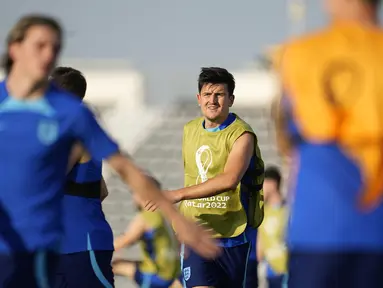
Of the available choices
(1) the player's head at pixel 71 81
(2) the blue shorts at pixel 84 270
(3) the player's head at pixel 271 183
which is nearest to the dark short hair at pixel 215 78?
(1) the player's head at pixel 71 81

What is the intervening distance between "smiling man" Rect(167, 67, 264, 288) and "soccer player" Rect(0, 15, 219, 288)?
392 cm

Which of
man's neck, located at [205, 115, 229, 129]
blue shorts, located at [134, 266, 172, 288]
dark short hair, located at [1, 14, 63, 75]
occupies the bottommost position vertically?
blue shorts, located at [134, 266, 172, 288]

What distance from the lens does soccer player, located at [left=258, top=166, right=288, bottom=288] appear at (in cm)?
1522

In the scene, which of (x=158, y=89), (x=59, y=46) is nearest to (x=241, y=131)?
(x=59, y=46)

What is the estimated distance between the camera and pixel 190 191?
372 inches

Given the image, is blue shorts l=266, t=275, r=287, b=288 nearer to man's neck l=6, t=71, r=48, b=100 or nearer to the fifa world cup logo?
the fifa world cup logo

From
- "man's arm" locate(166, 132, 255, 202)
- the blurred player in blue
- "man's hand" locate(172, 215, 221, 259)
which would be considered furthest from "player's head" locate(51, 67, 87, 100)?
"man's hand" locate(172, 215, 221, 259)

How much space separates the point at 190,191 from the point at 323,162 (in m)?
3.90

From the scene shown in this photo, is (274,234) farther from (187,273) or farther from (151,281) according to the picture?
(187,273)

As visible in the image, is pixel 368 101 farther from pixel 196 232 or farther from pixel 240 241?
pixel 240 241

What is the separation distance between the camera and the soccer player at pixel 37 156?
20.4 feet

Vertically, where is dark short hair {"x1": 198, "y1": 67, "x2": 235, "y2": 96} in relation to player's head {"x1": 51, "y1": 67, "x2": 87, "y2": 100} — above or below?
below

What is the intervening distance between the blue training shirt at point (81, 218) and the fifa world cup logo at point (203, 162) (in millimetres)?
1694

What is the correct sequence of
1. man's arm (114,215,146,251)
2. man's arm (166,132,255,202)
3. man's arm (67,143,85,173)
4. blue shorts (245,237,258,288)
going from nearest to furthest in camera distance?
man's arm (67,143,85,173)
man's arm (166,132,255,202)
blue shorts (245,237,258,288)
man's arm (114,215,146,251)
